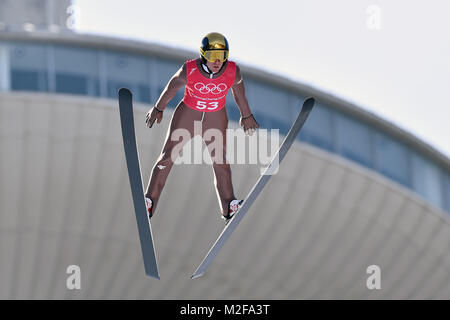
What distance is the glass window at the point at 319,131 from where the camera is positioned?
3988 centimetres

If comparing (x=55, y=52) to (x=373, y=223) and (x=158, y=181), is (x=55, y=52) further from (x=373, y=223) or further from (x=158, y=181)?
(x=158, y=181)

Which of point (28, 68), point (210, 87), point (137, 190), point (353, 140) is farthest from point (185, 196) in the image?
point (210, 87)

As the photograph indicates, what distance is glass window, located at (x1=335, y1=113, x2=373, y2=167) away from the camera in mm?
39875

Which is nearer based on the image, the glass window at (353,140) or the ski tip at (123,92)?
the ski tip at (123,92)

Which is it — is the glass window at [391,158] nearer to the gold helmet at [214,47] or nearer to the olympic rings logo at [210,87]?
the olympic rings logo at [210,87]

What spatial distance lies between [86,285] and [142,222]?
75.7ft

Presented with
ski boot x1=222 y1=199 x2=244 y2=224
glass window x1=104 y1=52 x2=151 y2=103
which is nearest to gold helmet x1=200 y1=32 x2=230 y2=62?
ski boot x1=222 y1=199 x2=244 y2=224

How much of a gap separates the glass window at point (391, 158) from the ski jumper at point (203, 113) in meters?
23.4

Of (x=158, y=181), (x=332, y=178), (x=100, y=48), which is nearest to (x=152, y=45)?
(x=100, y=48)

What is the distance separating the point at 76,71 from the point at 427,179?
39.9 feet

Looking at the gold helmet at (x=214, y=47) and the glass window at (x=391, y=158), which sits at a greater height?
the gold helmet at (x=214, y=47)

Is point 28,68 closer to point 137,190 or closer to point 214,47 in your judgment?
point 137,190

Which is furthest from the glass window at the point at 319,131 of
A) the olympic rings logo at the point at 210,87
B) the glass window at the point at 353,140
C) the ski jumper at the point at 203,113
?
the olympic rings logo at the point at 210,87

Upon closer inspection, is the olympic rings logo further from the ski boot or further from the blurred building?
the blurred building
